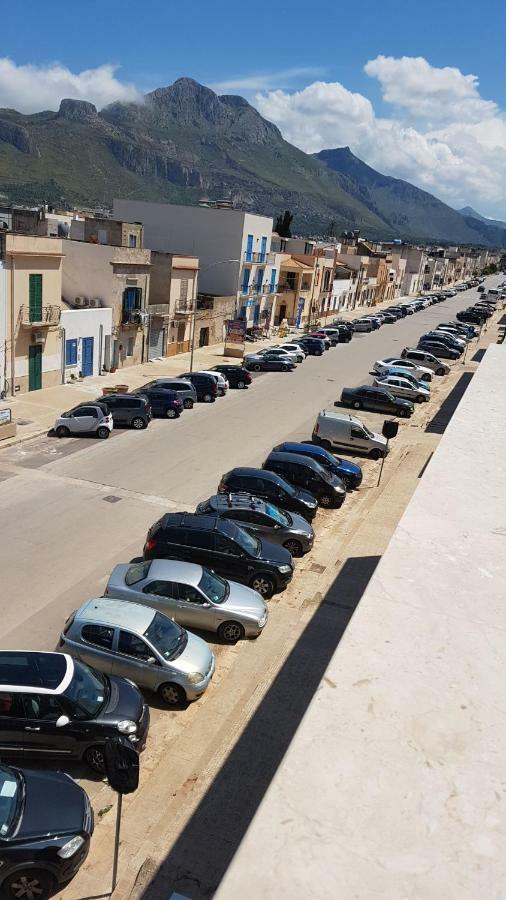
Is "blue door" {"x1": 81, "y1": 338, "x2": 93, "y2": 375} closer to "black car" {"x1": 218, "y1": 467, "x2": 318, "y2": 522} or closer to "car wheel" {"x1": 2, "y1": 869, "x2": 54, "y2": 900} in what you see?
"black car" {"x1": 218, "y1": 467, "x2": 318, "y2": 522}

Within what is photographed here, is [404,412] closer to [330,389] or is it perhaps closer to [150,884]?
[330,389]

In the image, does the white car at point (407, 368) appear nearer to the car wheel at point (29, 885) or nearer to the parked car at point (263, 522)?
the parked car at point (263, 522)

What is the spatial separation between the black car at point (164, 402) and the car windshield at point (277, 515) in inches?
523

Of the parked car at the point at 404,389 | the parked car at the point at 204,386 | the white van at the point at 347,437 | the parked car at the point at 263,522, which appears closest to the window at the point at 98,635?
the parked car at the point at 263,522

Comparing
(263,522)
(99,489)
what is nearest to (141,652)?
(263,522)

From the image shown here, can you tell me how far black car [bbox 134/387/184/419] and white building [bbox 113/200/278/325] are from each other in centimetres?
2393

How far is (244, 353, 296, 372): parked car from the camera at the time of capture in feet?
141

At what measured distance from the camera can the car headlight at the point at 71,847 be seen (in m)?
7.71

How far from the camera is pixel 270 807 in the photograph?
20.2 feet

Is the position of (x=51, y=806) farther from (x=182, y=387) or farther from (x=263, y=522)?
(x=182, y=387)

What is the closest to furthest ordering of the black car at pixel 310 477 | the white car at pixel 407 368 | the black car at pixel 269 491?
the black car at pixel 269 491 < the black car at pixel 310 477 < the white car at pixel 407 368

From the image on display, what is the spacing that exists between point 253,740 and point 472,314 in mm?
78982

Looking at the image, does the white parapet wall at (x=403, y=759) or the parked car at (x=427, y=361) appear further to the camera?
the parked car at (x=427, y=361)

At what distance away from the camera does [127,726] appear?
9766 millimetres
